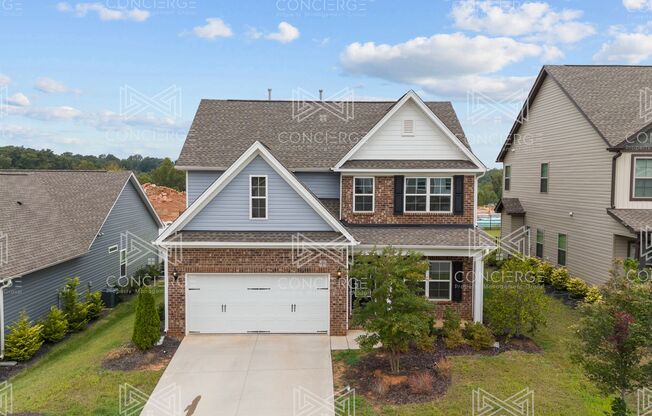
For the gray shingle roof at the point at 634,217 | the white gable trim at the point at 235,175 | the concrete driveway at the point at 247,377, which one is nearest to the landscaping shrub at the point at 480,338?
the concrete driveway at the point at 247,377

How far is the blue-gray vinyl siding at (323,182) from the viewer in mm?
16547

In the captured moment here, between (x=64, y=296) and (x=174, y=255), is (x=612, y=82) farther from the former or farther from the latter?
(x=64, y=296)

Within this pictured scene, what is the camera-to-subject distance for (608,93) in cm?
1869

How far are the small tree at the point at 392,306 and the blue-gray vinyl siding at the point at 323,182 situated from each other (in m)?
5.98

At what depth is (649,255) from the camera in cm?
1516

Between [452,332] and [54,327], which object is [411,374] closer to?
[452,332]

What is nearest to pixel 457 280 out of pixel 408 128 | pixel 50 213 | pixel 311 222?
pixel 311 222

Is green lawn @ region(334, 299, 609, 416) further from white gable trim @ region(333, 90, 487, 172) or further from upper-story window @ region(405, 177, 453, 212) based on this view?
white gable trim @ region(333, 90, 487, 172)

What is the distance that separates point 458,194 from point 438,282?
3171 millimetres

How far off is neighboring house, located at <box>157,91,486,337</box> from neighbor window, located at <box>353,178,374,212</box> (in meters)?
0.04

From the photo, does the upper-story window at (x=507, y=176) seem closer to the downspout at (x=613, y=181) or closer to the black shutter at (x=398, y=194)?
the downspout at (x=613, y=181)

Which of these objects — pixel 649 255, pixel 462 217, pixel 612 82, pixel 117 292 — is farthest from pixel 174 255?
pixel 612 82

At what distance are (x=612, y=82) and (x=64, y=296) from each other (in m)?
24.0

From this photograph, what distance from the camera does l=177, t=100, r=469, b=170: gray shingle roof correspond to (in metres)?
16.5
